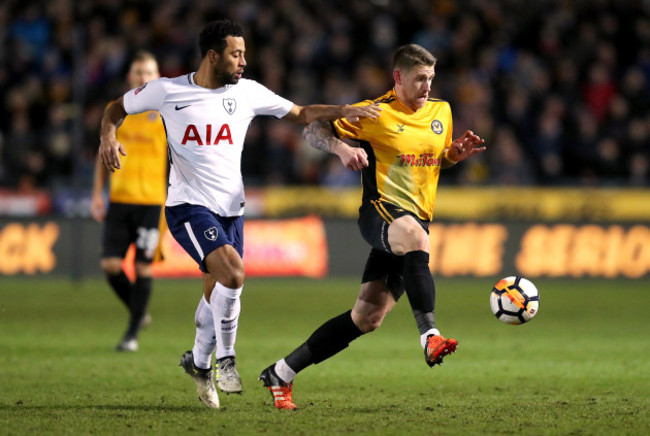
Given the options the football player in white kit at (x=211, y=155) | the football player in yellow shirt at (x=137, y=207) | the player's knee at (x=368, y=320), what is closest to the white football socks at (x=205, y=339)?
the football player in white kit at (x=211, y=155)

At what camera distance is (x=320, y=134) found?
662 centimetres

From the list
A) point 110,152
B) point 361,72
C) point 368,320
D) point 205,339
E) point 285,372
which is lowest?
point 285,372

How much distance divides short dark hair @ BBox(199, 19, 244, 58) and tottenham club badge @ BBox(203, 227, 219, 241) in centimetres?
113

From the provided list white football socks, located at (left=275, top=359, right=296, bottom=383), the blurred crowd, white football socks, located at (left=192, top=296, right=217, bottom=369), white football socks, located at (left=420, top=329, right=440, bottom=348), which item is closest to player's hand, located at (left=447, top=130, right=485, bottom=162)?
white football socks, located at (left=420, top=329, right=440, bottom=348)

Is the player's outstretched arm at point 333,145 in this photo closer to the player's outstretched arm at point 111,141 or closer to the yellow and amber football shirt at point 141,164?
the player's outstretched arm at point 111,141

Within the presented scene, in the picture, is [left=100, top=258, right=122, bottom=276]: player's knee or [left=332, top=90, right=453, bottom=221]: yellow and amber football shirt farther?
[left=100, top=258, right=122, bottom=276]: player's knee

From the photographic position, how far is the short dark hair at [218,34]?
651cm

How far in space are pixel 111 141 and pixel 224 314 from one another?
4.27 feet

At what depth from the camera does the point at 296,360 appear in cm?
654

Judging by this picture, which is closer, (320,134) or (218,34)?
(218,34)

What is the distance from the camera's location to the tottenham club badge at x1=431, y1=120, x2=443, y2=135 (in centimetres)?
669

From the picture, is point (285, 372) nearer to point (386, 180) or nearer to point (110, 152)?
point (386, 180)

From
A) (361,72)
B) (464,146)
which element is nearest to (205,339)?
(464,146)

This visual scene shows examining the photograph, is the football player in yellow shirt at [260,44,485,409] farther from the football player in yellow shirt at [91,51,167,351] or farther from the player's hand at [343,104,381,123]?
the football player in yellow shirt at [91,51,167,351]
